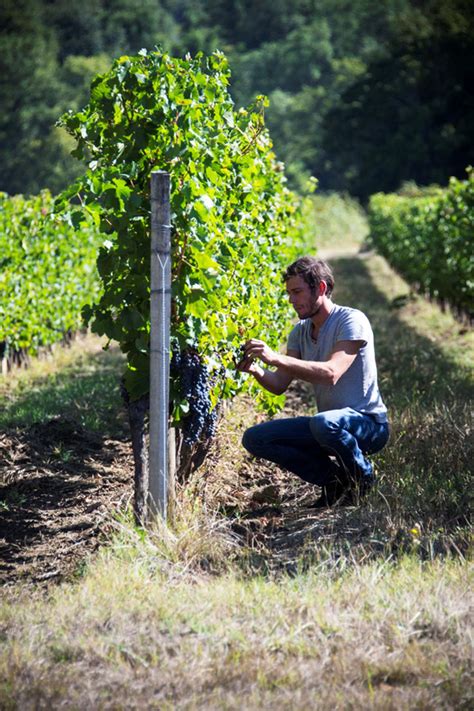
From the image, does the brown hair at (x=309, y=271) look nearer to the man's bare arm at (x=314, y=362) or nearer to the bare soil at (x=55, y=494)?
the man's bare arm at (x=314, y=362)

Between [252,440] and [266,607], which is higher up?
[252,440]

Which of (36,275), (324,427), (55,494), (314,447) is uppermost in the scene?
(36,275)

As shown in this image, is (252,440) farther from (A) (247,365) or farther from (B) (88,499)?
(B) (88,499)

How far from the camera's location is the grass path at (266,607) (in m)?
3.32

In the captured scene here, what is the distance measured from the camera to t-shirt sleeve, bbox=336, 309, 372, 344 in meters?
5.19

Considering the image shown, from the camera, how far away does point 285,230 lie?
909cm

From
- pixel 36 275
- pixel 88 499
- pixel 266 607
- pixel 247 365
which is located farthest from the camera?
pixel 36 275

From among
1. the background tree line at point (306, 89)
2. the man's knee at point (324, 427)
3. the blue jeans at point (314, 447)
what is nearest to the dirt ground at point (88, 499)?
the blue jeans at point (314, 447)

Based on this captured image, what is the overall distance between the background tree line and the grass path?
84.2 feet

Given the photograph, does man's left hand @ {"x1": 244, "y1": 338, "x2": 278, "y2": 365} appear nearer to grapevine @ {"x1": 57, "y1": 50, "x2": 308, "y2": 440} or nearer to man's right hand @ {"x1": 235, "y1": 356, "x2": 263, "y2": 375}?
man's right hand @ {"x1": 235, "y1": 356, "x2": 263, "y2": 375}

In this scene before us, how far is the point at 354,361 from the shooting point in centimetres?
535

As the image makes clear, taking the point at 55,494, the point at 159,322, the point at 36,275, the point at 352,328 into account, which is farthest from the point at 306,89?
the point at 159,322

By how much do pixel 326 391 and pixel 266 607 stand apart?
1842 mm

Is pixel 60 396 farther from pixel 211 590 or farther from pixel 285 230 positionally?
pixel 211 590
